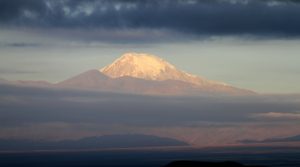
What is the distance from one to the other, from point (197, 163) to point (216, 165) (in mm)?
3624

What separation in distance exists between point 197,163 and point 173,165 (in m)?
3.83

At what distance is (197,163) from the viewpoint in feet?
453

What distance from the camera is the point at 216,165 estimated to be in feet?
446

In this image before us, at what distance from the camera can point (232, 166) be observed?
137 meters

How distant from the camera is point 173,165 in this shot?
452ft

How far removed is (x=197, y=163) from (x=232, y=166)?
5.62m

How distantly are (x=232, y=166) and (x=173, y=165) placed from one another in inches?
366

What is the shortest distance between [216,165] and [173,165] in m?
6.94
